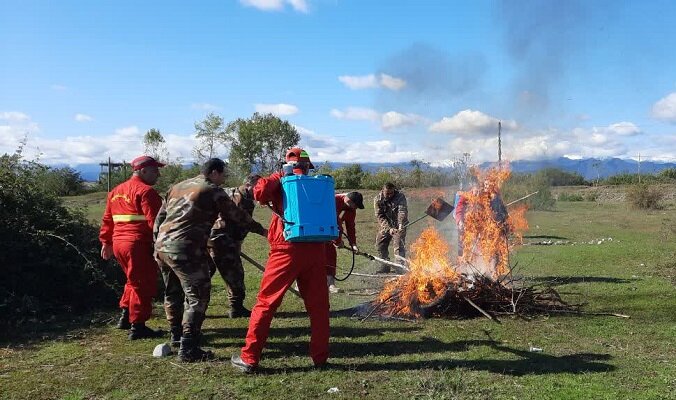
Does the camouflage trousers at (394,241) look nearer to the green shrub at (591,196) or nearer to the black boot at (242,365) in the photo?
the black boot at (242,365)

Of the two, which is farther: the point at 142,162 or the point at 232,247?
the point at 232,247

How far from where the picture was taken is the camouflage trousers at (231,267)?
7602 mm

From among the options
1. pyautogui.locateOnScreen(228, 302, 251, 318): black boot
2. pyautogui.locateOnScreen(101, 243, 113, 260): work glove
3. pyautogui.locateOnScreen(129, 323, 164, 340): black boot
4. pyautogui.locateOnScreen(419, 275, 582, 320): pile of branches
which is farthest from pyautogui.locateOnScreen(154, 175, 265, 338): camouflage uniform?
pyautogui.locateOnScreen(419, 275, 582, 320): pile of branches

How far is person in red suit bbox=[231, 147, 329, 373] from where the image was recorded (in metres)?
5.29

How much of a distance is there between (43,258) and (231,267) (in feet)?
9.78

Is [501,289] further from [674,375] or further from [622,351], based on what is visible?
[674,375]

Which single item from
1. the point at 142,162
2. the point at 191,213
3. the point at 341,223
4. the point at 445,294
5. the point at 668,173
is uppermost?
the point at 668,173

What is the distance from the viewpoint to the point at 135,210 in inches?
259

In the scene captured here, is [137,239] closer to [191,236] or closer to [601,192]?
[191,236]

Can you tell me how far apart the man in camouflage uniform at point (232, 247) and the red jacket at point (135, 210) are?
1.10m

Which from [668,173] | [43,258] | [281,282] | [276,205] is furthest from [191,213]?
[668,173]

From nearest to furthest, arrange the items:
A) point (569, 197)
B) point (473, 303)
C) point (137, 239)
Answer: point (137, 239) < point (473, 303) < point (569, 197)

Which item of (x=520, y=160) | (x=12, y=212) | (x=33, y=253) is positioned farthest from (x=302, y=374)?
(x=520, y=160)

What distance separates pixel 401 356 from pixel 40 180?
7.16 meters
